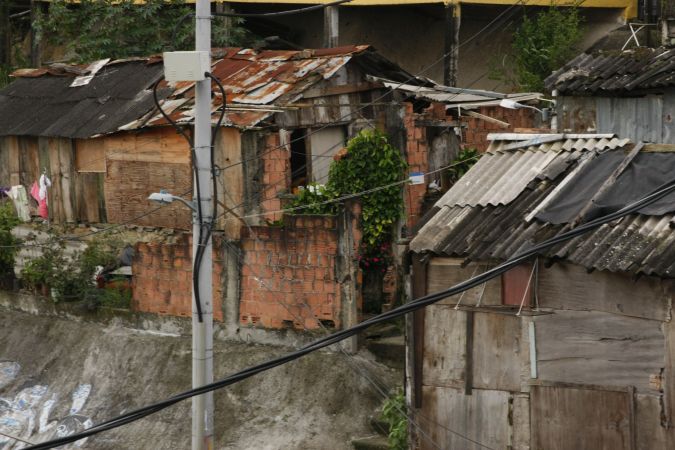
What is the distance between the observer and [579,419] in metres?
10.9

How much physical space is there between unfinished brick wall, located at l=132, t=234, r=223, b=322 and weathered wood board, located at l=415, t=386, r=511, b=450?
436cm

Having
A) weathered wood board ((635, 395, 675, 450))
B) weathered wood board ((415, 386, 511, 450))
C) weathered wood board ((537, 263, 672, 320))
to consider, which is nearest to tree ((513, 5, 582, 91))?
weathered wood board ((415, 386, 511, 450))

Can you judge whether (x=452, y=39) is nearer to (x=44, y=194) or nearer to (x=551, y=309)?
(x=44, y=194)

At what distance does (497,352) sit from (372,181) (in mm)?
4408

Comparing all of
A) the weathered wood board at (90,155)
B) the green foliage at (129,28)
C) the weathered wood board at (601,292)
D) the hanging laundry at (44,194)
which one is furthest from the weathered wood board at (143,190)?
the weathered wood board at (601,292)

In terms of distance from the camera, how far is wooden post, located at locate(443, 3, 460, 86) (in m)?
22.4

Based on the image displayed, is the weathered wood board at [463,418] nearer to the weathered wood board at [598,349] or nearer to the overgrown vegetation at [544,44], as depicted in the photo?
the weathered wood board at [598,349]

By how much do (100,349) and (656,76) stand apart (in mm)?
8581

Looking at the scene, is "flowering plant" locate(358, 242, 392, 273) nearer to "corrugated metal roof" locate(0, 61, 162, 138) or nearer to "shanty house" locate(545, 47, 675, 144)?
"shanty house" locate(545, 47, 675, 144)

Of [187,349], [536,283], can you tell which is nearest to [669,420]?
[536,283]

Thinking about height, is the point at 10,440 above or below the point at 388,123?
below

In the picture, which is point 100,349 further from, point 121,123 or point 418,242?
point 418,242

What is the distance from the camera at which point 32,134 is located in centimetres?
1906

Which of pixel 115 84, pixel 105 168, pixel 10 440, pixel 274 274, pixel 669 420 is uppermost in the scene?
pixel 115 84
